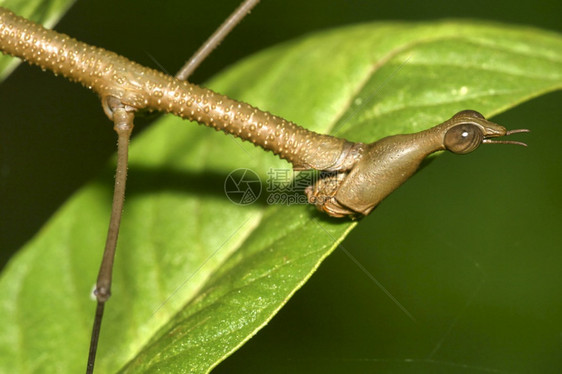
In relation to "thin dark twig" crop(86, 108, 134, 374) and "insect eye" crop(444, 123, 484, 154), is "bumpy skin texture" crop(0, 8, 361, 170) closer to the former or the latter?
"thin dark twig" crop(86, 108, 134, 374)

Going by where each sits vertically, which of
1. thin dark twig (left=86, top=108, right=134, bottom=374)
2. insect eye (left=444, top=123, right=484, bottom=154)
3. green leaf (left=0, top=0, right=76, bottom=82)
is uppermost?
insect eye (left=444, top=123, right=484, bottom=154)

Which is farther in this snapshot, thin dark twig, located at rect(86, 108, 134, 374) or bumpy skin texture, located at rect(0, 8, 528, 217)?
bumpy skin texture, located at rect(0, 8, 528, 217)

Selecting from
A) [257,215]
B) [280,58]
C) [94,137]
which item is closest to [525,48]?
[280,58]

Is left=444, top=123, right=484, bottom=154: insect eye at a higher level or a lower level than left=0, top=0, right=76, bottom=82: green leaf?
higher

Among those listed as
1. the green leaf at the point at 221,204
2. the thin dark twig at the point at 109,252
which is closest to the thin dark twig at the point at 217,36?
Answer: the thin dark twig at the point at 109,252

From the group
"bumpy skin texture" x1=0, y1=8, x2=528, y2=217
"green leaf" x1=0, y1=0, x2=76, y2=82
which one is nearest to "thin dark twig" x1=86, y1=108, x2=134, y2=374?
"bumpy skin texture" x1=0, y1=8, x2=528, y2=217

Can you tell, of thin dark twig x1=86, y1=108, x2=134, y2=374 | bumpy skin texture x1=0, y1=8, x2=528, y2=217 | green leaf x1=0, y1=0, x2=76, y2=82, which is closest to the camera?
thin dark twig x1=86, y1=108, x2=134, y2=374

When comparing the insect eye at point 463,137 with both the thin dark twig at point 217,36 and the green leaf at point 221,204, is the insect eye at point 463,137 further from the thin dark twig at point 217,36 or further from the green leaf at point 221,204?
the thin dark twig at point 217,36
